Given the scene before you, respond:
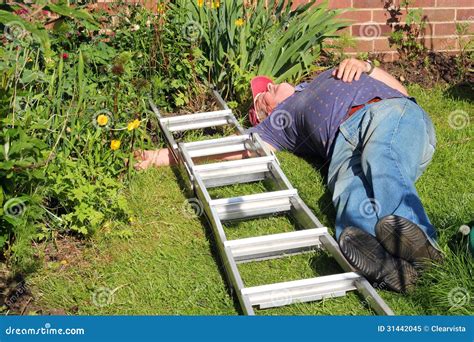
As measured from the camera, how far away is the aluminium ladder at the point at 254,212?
3.33 meters

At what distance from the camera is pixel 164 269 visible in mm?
3689

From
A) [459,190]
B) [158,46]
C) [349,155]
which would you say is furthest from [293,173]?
[158,46]

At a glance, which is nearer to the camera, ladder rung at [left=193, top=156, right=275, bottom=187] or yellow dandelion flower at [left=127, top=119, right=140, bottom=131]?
yellow dandelion flower at [left=127, top=119, right=140, bottom=131]

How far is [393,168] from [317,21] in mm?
2076

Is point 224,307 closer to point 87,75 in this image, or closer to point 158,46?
point 87,75

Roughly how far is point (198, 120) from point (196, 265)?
59.1 inches

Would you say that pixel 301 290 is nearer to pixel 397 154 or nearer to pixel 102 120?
pixel 397 154

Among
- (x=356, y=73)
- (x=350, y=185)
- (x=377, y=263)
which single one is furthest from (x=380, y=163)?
(x=356, y=73)

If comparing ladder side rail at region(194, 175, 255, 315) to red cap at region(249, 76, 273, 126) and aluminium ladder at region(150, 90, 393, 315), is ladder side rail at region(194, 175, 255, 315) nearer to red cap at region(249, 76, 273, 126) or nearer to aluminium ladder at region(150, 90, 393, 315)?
aluminium ladder at region(150, 90, 393, 315)

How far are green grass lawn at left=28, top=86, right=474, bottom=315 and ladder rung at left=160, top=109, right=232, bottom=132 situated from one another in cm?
40

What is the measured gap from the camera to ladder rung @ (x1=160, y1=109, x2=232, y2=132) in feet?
16.1

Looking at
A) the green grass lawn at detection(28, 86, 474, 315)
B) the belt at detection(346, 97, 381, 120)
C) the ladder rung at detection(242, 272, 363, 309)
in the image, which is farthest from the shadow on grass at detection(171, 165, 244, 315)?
the belt at detection(346, 97, 381, 120)

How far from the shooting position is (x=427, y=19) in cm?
613

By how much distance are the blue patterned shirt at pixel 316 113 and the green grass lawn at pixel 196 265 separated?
20 cm
